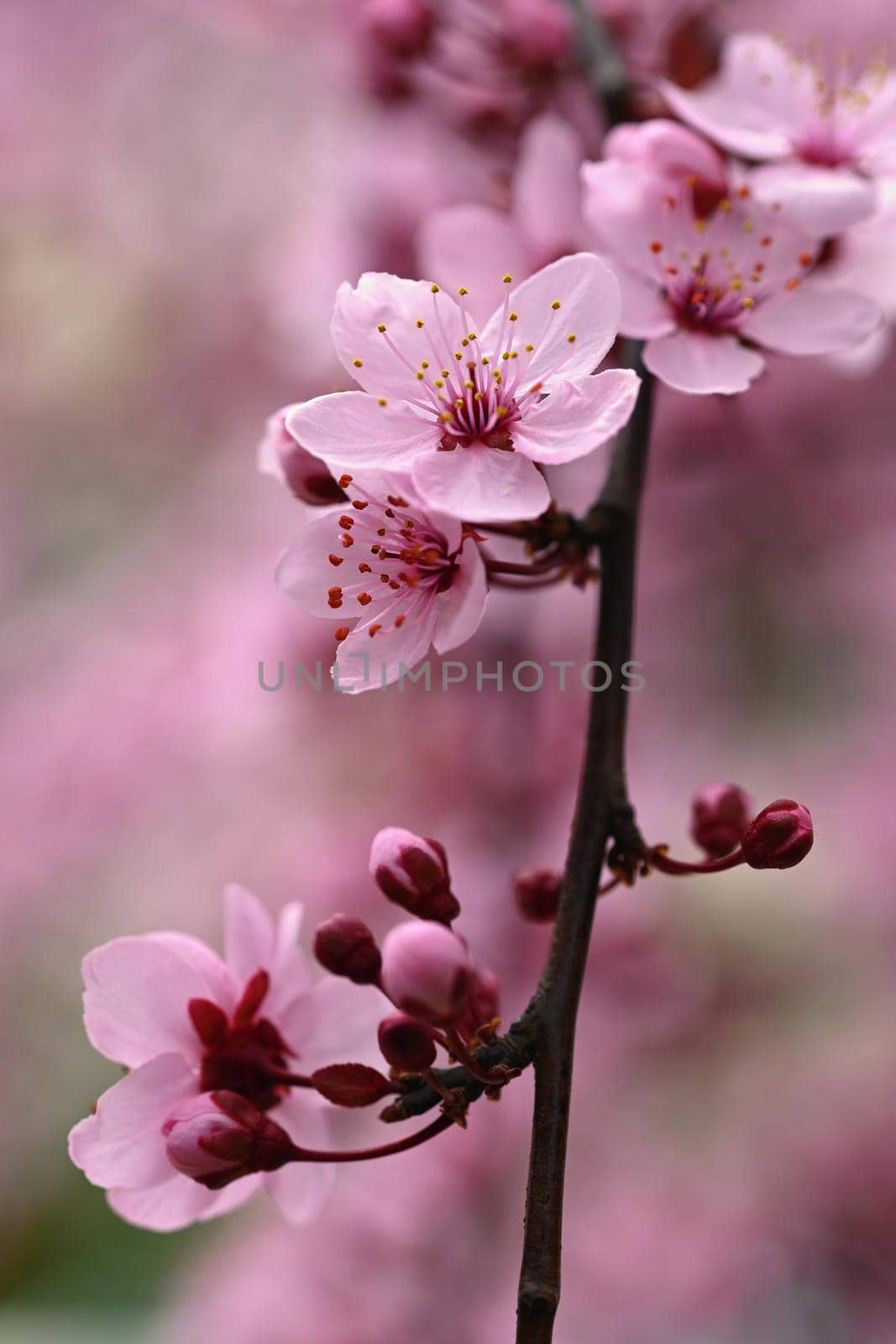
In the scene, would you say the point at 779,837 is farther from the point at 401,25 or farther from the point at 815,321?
the point at 401,25

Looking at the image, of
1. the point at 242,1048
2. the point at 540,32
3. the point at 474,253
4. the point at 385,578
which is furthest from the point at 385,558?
the point at 540,32

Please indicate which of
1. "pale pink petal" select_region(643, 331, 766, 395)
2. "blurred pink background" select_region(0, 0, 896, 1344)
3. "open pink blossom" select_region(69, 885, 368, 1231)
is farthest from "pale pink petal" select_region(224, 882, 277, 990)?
"blurred pink background" select_region(0, 0, 896, 1344)

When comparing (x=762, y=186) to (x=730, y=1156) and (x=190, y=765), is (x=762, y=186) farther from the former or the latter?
(x=190, y=765)

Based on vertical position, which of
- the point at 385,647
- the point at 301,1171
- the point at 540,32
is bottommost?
the point at 301,1171

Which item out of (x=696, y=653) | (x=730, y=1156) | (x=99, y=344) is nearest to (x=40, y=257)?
(x=99, y=344)

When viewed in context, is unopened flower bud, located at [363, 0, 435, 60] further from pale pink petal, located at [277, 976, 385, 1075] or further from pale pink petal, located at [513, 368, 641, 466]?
pale pink petal, located at [277, 976, 385, 1075]

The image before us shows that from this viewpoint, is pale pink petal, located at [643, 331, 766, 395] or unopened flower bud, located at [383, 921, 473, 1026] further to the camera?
pale pink petal, located at [643, 331, 766, 395]

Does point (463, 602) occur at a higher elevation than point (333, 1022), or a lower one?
higher
